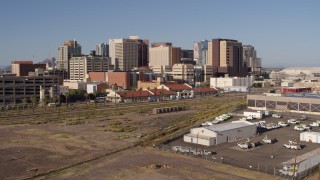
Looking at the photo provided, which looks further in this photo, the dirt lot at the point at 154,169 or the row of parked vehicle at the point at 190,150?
the row of parked vehicle at the point at 190,150

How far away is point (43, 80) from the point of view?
69.6m

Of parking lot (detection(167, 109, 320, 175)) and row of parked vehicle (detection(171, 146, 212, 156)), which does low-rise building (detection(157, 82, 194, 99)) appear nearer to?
parking lot (detection(167, 109, 320, 175))

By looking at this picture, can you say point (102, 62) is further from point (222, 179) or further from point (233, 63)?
point (222, 179)

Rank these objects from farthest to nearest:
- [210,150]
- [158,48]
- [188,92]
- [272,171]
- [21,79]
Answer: [158,48] → [188,92] → [21,79] → [210,150] → [272,171]

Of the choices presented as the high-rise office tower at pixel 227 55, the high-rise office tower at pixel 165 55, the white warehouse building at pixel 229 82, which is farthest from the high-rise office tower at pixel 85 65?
the high-rise office tower at pixel 227 55

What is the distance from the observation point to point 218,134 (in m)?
26.7

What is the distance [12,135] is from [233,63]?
10445cm

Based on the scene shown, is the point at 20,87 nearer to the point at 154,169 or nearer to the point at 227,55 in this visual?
the point at 154,169

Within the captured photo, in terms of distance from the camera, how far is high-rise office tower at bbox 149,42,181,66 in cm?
15162

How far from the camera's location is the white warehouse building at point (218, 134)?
26408mm

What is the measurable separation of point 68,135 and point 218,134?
12529mm

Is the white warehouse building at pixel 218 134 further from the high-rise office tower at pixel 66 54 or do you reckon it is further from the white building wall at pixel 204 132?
the high-rise office tower at pixel 66 54

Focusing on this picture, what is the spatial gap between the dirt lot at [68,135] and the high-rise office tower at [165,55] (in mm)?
102444

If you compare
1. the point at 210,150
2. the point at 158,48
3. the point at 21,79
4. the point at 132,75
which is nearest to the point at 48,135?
the point at 210,150
